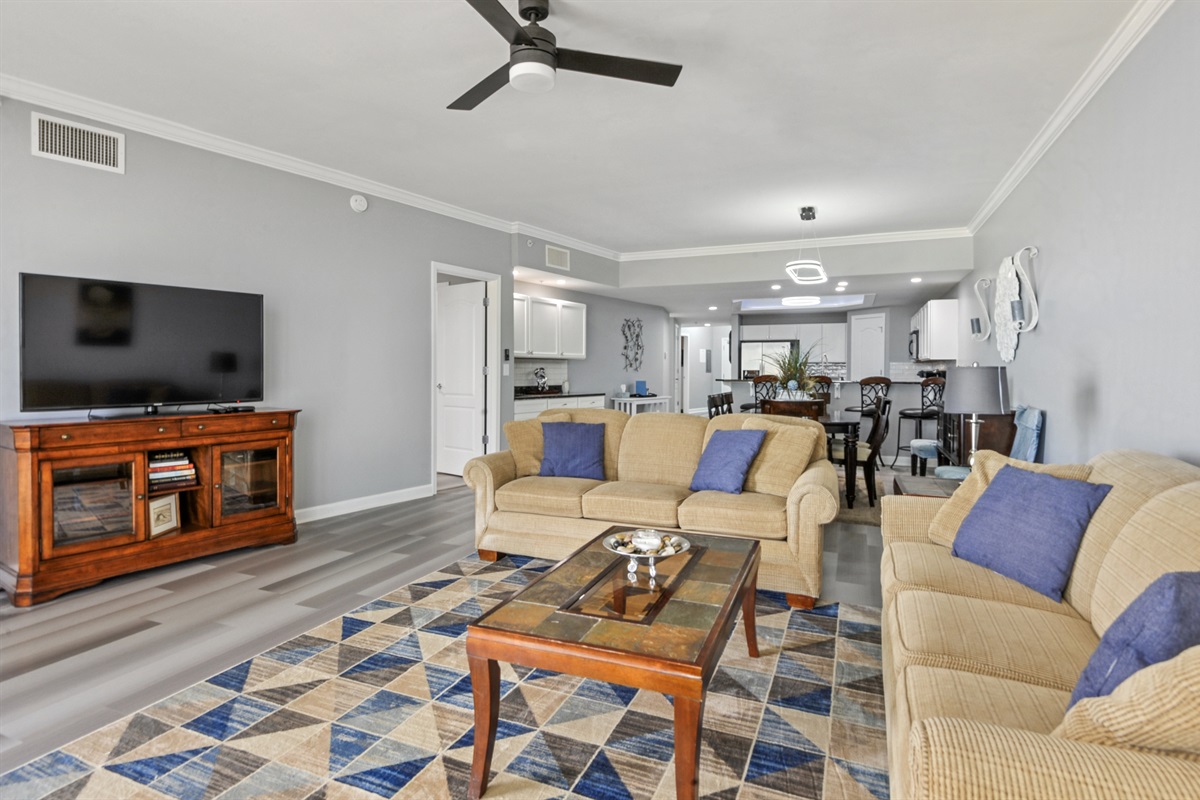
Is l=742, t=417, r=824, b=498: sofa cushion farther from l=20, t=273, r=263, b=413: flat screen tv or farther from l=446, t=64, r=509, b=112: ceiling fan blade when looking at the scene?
l=20, t=273, r=263, b=413: flat screen tv

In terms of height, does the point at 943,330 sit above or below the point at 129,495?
above

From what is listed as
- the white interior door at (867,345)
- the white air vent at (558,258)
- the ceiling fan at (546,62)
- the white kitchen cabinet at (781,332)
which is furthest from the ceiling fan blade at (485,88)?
the white kitchen cabinet at (781,332)

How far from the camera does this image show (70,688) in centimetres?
234

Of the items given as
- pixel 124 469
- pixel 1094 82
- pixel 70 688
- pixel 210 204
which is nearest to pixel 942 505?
pixel 1094 82

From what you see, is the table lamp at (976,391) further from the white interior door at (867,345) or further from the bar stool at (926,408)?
→ the white interior door at (867,345)

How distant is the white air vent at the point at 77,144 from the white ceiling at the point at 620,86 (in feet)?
0.62

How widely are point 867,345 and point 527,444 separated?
7.33 m

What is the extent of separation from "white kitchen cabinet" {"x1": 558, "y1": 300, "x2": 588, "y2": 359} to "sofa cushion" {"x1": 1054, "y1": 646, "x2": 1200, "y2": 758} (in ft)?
24.0

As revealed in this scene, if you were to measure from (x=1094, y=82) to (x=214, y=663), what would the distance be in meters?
4.83

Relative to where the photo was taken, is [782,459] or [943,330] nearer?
[782,459]

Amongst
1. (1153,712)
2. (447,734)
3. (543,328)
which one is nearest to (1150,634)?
(1153,712)

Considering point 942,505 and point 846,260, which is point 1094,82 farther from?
→ point 846,260

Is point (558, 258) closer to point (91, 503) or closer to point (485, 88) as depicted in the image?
point (485, 88)

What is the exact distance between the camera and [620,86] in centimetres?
336
